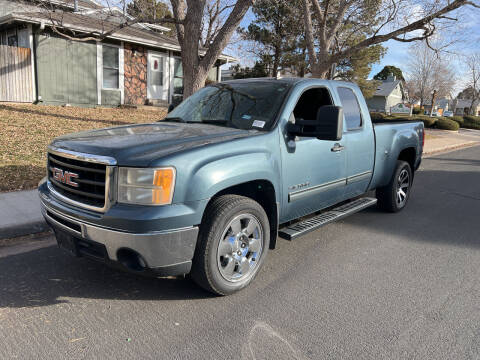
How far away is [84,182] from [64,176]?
329 millimetres

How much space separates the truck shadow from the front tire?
0.28 meters

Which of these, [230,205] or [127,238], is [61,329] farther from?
[230,205]

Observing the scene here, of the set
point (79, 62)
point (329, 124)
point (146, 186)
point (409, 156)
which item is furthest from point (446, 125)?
point (146, 186)

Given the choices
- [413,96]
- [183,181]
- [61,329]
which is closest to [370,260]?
[183,181]

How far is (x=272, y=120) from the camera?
12.0 feet

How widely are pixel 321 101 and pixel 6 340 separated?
3.74m

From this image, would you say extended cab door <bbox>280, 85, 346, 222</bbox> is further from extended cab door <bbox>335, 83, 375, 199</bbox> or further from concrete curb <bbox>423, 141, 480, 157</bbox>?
concrete curb <bbox>423, 141, 480, 157</bbox>

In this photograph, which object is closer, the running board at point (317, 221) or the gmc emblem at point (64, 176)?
the gmc emblem at point (64, 176)

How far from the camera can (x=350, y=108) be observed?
4.71m

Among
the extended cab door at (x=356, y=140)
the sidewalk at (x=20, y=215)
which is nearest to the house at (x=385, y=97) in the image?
the extended cab door at (x=356, y=140)

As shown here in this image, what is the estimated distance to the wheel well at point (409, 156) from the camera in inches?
242

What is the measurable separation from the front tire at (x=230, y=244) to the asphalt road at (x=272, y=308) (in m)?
0.18

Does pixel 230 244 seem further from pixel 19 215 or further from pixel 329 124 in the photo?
pixel 19 215

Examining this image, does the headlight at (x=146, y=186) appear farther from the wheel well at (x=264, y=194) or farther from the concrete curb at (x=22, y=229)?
the concrete curb at (x=22, y=229)
